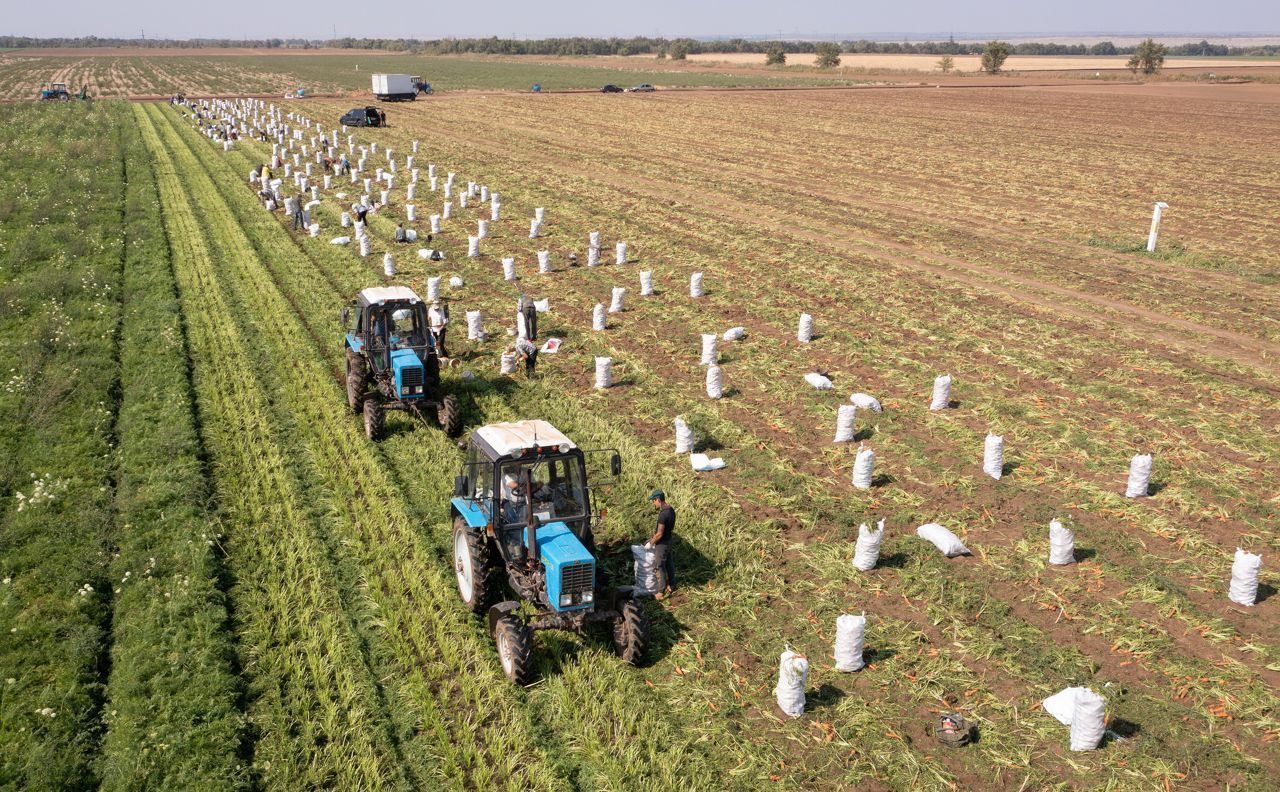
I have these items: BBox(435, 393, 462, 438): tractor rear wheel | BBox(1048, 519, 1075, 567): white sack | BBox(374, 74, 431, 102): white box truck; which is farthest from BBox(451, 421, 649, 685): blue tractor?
BBox(374, 74, 431, 102): white box truck

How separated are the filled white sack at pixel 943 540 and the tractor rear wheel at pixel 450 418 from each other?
7.18 m

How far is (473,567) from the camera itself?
409 inches

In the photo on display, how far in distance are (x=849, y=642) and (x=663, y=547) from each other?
234 centimetres

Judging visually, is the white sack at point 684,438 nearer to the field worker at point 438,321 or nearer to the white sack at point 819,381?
the white sack at point 819,381

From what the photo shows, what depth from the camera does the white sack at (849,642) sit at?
9.59 m

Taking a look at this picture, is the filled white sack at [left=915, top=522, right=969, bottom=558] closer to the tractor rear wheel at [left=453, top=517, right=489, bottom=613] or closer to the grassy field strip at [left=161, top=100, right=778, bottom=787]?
the grassy field strip at [left=161, top=100, right=778, bottom=787]

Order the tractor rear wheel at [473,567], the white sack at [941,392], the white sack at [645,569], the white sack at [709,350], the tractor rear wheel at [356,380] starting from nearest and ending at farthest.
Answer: the tractor rear wheel at [473,567], the white sack at [645,569], the tractor rear wheel at [356,380], the white sack at [941,392], the white sack at [709,350]

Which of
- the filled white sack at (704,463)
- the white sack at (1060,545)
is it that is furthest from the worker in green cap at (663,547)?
the white sack at (1060,545)

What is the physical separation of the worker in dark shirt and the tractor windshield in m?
0.95

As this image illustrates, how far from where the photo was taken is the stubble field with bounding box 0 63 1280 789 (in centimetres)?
884

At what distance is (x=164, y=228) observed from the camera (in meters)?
30.6

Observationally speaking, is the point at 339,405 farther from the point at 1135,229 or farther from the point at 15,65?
the point at 15,65

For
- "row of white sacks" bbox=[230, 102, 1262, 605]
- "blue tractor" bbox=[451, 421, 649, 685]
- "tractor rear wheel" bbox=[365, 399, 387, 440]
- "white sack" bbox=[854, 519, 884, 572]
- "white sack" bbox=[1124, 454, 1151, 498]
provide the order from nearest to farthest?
"blue tractor" bbox=[451, 421, 649, 685], "row of white sacks" bbox=[230, 102, 1262, 605], "white sack" bbox=[854, 519, 884, 572], "white sack" bbox=[1124, 454, 1151, 498], "tractor rear wheel" bbox=[365, 399, 387, 440]

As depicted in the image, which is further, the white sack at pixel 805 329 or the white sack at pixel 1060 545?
the white sack at pixel 805 329
